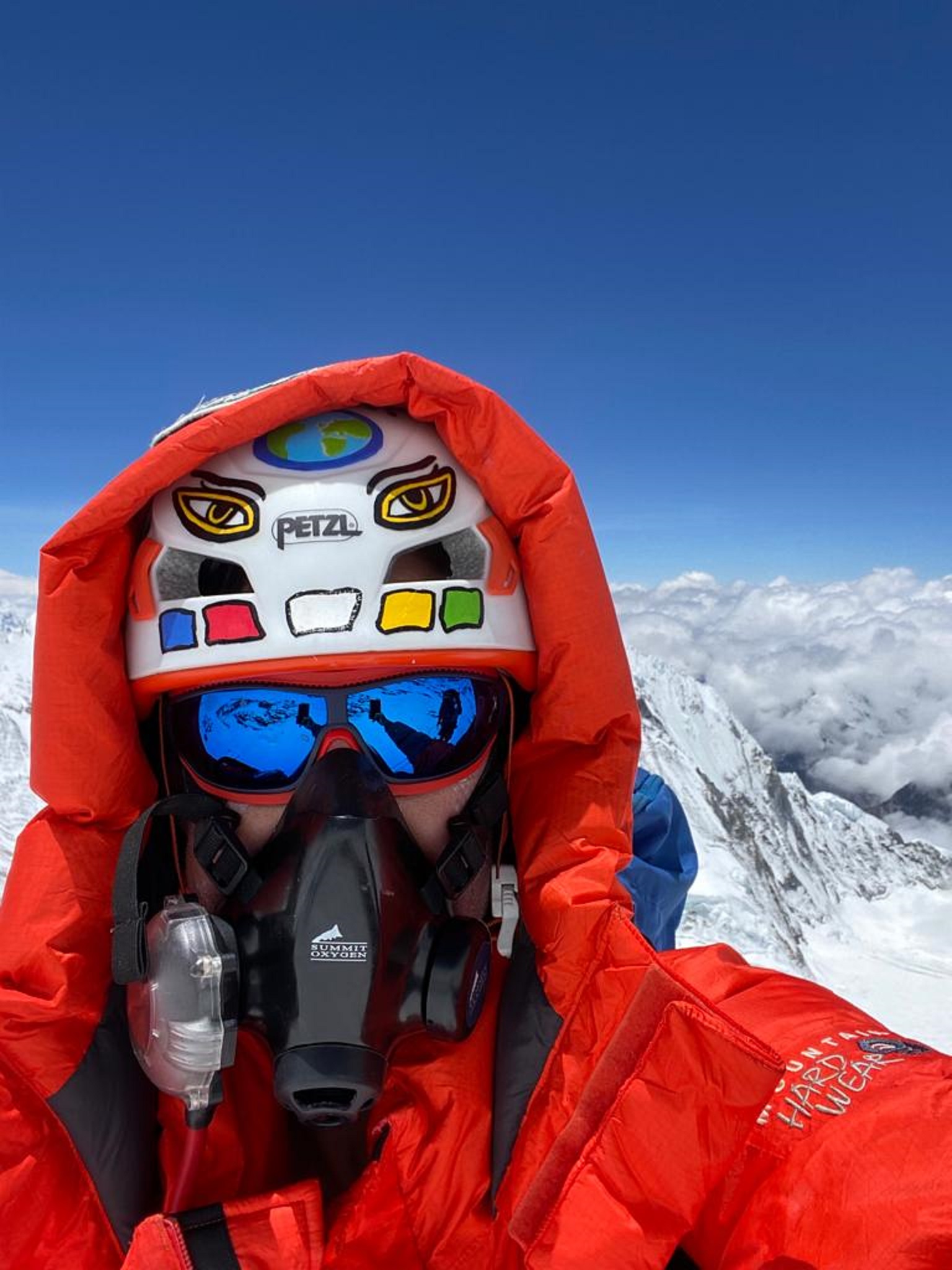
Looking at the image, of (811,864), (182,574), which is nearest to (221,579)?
(182,574)

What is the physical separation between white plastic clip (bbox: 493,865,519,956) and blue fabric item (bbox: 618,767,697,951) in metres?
0.78

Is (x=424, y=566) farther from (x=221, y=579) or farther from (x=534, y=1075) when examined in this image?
(x=534, y=1075)

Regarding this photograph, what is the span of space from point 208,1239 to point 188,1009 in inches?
15.9

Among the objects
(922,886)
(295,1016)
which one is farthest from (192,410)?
(922,886)

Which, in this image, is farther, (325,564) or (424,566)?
Answer: (424,566)

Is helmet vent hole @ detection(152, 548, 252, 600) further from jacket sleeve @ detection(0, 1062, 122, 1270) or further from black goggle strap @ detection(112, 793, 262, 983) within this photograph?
jacket sleeve @ detection(0, 1062, 122, 1270)

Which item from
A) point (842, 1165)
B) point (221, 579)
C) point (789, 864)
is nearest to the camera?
point (842, 1165)

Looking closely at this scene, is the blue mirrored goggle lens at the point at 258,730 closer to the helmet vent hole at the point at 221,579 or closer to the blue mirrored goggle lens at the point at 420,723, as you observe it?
the blue mirrored goggle lens at the point at 420,723

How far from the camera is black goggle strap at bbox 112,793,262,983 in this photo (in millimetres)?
1801

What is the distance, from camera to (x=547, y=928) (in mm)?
1927

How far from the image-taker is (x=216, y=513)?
1.91m

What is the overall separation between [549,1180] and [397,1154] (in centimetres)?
36

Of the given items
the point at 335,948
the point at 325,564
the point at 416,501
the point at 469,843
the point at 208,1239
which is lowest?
the point at 208,1239

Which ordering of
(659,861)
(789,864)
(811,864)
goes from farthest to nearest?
(811,864)
(789,864)
(659,861)
